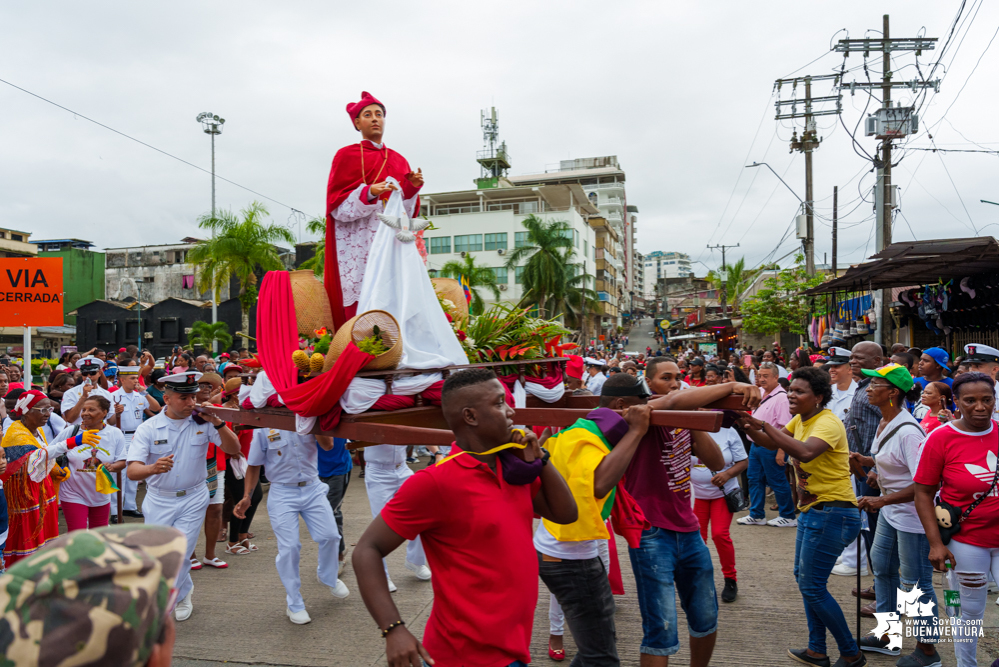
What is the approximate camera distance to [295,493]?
18.0ft

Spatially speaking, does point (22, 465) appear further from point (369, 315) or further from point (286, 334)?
point (369, 315)

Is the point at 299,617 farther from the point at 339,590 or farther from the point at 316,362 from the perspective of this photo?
the point at 316,362

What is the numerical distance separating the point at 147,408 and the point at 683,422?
8.50 m

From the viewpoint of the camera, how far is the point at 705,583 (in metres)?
3.63

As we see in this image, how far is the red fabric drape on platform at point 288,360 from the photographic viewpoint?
3.77 m

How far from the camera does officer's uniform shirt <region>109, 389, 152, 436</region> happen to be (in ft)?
28.6

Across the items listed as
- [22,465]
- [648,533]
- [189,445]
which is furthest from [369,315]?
[22,465]

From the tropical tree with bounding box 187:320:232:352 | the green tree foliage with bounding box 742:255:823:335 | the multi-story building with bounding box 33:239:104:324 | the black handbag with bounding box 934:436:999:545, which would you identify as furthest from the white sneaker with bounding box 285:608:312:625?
the multi-story building with bounding box 33:239:104:324

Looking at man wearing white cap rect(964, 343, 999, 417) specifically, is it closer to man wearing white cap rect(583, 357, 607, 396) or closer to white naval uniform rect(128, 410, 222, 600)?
man wearing white cap rect(583, 357, 607, 396)

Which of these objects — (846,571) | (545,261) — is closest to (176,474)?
(846,571)

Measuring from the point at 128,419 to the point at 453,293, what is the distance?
5.91 meters

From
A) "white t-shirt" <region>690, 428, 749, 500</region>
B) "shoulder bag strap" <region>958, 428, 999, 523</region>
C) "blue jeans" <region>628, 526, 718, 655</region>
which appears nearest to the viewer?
"blue jeans" <region>628, 526, 718, 655</region>

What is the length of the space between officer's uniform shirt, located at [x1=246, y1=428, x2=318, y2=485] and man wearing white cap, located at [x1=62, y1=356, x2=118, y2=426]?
8.26ft

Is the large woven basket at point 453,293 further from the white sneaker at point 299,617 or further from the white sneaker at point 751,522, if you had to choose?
the white sneaker at point 751,522
